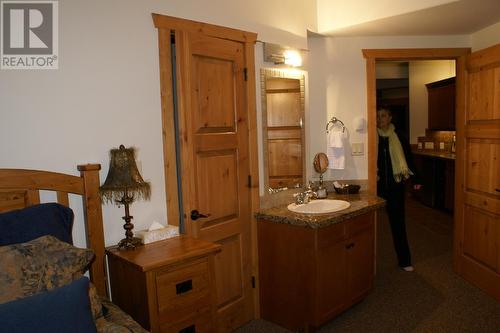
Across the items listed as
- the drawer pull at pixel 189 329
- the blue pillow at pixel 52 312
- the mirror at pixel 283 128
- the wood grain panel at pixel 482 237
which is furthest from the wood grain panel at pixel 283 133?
the blue pillow at pixel 52 312

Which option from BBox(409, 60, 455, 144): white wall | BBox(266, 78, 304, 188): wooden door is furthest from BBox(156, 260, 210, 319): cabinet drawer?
BBox(409, 60, 455, 144): white wall

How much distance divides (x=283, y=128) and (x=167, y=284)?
1717 mm

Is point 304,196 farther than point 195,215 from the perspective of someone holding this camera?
Yes

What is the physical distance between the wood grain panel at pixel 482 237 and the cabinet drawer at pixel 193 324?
2.44 meters

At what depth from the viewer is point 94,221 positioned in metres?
2.12

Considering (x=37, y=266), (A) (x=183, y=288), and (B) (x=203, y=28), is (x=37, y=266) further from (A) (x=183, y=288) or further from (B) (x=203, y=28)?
(B) (x=203, y=28)

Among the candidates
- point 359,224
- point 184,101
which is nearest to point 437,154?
point 359,224

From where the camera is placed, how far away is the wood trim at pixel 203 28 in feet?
7.88

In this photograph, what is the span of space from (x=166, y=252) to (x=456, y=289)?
268 centimetres

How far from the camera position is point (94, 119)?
85.8 inches

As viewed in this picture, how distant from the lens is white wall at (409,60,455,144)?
707 centimetres

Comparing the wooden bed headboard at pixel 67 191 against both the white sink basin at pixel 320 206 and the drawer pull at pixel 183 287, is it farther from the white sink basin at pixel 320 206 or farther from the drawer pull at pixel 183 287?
the white sink basin at pixel 320 206

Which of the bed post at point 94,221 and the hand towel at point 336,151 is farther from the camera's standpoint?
the hand towel at point 336,151

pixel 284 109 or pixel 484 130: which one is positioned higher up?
pixel 284 109
